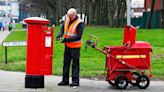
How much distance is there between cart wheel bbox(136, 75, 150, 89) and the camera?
11.1 meters

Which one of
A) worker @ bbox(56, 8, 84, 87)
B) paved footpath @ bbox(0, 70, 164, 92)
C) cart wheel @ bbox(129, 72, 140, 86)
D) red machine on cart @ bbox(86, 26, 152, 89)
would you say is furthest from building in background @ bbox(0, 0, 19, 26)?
red machine on cart @ bbox(86, 26, 152, 89)

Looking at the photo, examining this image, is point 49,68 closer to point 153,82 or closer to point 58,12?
point 153,82

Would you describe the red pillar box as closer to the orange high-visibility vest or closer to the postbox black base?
the postbox black base

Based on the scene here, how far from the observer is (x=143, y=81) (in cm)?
1120

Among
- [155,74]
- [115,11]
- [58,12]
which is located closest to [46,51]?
[155,74]

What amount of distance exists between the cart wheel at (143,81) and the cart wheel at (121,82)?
0.96 feet

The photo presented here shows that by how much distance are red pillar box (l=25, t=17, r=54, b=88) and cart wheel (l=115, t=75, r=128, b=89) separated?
59.4 inches

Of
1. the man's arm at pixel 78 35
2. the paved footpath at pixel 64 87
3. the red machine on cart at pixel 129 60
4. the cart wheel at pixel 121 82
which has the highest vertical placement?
the man's arm at pixel 78 35

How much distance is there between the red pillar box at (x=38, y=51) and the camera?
1095 centimetres

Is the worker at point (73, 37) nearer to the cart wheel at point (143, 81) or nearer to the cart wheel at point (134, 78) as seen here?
the cart wheel at point (134, 78)

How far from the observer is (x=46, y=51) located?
36.1 feet

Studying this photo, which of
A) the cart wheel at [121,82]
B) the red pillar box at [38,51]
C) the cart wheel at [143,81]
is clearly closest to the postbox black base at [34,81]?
the red pillar box at [38,51]

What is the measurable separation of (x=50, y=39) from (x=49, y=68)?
632mm

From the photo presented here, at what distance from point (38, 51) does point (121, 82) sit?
193 centimetres
